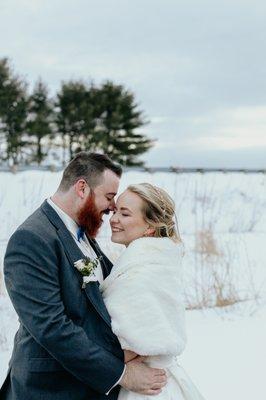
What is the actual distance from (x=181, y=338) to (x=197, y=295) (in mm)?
4086

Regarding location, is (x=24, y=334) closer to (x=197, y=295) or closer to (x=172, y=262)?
(x=172, y=262)

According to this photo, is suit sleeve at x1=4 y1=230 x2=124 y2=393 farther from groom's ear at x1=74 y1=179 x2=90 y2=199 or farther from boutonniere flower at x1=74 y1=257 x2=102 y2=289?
groom's ear at x1=74 y1=179 x2=90 y2=199

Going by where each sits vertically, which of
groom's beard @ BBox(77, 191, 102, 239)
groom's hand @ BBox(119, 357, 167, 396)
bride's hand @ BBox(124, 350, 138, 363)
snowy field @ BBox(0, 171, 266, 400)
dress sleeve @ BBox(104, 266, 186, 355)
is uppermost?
groom's beard @ BBox(77, 191, 102, 239)

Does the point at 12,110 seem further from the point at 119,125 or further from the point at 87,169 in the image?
the point at 87,169

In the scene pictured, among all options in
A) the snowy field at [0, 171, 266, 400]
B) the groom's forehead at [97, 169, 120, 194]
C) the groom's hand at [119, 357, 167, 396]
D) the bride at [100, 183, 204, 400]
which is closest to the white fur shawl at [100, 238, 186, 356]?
the bride at [100, 183, 204, 400]

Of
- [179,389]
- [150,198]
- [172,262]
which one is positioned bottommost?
[179,389]

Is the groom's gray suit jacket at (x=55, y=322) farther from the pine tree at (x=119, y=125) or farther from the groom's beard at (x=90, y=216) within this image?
the pine tree at (x=119, y=125)

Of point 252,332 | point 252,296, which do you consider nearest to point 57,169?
point 252,296

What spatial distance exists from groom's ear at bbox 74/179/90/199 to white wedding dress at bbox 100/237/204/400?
0.29 meters

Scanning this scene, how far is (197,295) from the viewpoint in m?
6.34

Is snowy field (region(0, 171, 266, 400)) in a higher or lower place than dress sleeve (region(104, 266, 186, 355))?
lower

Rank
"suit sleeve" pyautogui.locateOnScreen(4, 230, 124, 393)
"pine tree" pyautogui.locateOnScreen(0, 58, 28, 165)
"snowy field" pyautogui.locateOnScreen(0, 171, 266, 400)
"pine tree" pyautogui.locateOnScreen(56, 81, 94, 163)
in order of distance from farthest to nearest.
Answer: "pine tree" pyautogui.locateOnScreen(56, 81, 94, 163) < "pine tree" pyautogui.locateOnScreen(0, 58, 28, 165) < "snowy field" pyautogui.locateOnScreen(0, 171, 266, 400) < "suit sleeve" pyautogui.locateOnScreen(4, 230, 124, 393)

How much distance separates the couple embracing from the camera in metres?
2.13

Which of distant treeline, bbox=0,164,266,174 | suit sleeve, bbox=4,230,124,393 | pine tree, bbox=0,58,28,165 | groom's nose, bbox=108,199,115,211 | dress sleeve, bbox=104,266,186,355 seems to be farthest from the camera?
pine tree, bbox=0,58,28,165
